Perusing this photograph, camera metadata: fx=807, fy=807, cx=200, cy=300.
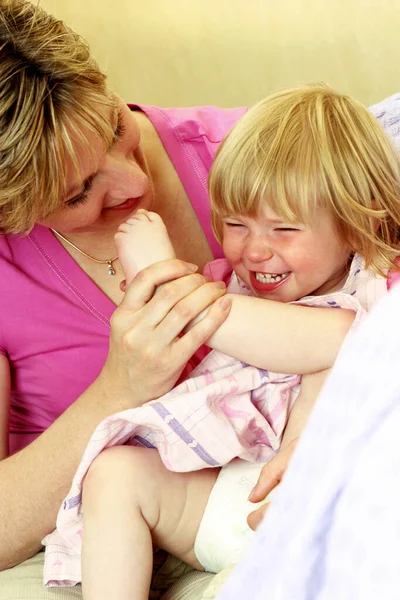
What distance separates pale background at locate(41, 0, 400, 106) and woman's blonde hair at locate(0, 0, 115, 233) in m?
1.14

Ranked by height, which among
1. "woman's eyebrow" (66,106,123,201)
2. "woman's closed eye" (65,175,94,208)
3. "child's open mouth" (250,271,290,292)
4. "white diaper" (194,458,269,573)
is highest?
"woman's eyebrow" (66,106,123,201)

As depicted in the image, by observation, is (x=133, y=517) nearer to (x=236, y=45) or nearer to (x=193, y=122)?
(x=193, y=122)

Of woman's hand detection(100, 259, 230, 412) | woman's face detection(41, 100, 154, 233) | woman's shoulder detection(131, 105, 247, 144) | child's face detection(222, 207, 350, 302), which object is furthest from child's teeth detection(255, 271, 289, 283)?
woman's shoulder detection(131, 105, 247, 144)

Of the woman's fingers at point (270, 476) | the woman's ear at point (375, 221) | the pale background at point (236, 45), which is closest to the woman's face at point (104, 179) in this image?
the woman's ear at point (375, 221)

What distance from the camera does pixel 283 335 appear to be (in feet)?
3.62

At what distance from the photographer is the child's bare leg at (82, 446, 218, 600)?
1013 millimetres

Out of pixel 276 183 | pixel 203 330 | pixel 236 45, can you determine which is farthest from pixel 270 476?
pixel 236 45

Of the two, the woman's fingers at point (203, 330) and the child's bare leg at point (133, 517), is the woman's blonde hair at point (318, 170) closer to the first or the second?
the woman's fingers at point (203, 330)

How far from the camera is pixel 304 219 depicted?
4.01 ft

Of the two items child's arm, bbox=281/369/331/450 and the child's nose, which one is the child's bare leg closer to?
child's arm, bbox=281/369/331/450

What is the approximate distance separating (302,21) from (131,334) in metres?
1.40

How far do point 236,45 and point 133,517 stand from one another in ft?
5.34

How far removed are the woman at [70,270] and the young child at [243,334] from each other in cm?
6

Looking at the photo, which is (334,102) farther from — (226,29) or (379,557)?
(226,29)
